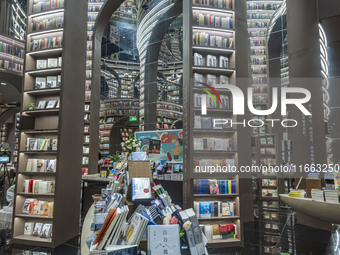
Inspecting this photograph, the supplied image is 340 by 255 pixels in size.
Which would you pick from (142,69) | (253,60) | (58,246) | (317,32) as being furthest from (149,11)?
(58,246)

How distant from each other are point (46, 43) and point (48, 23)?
1.15 ft

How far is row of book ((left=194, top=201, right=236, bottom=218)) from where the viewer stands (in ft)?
13.0

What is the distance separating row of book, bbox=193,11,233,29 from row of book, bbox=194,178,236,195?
2523mm

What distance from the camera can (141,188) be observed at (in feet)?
9.02

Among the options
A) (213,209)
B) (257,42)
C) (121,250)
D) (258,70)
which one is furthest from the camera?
(257,42)

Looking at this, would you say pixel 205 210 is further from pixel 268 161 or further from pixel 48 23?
pixel 268 161

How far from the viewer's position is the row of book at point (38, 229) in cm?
410

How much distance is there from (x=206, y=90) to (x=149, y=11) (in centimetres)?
873

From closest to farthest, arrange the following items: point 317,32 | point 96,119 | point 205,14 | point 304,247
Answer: point 304,247
point 205,14
point 317,32
point 96,119

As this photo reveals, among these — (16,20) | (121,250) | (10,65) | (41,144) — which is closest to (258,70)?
(41,144)

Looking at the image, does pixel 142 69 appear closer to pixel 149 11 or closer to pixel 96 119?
pixel 149 11

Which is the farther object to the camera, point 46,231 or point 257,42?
point 257,42

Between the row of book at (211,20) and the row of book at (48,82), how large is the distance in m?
2.51

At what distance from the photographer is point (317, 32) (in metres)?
5.68
